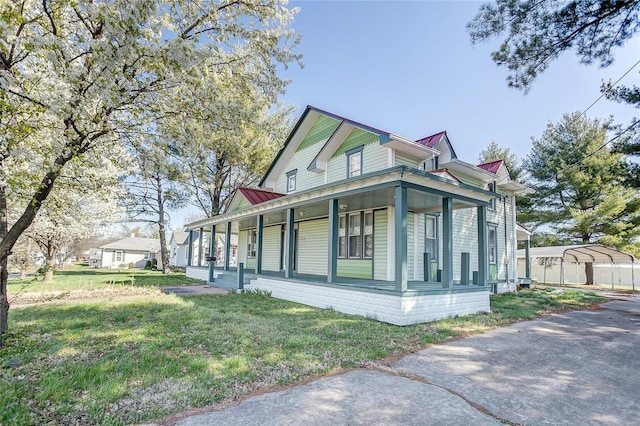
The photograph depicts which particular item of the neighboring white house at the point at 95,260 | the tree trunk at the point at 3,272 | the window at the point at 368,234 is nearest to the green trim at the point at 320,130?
the window at the point at 368,234

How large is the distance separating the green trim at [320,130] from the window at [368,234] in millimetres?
3891

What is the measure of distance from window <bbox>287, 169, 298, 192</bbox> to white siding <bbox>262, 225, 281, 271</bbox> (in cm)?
195

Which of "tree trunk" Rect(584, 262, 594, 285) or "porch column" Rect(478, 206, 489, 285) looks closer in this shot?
"porch column" Rect(478, 206, 489, 285)

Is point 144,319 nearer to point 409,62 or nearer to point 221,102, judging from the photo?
point 221,102

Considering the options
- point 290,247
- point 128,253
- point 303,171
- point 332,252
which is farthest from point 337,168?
point 128,253

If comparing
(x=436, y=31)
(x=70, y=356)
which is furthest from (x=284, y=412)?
(x=436, y=31)

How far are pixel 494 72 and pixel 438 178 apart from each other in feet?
13.6

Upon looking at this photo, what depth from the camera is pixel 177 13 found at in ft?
18.7

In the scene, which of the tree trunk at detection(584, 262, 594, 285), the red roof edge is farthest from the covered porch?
the tree trunk at detection(584, 262, 594, 285)

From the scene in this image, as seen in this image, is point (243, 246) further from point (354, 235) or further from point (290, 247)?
point (354, 235)

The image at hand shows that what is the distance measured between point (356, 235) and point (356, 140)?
3.35 meters

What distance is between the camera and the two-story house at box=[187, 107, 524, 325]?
7.71 metres

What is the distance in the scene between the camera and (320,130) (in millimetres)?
13805

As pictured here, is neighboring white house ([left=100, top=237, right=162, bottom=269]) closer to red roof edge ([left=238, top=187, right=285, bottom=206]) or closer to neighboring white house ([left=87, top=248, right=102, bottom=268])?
neighboring white house ([left=87, top=248, right=102, bottom=268])
